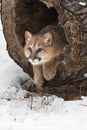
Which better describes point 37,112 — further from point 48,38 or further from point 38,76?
point 48,38

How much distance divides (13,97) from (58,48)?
2.86 feet

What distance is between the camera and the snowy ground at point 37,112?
5.25 meters

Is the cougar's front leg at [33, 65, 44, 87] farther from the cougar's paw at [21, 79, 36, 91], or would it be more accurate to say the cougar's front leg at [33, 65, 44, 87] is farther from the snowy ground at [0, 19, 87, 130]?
the snowy ground at [0, 19, 87, 130]

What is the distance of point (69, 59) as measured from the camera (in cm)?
556

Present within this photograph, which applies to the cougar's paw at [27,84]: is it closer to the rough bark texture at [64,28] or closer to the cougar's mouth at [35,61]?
the rough bark texture at [64,28]

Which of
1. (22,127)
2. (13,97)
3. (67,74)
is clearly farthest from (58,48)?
(22,127)

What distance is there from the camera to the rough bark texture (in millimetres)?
5238

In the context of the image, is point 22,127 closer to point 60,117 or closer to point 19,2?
point 60,117

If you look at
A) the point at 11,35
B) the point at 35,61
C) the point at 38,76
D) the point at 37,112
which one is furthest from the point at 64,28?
the point at 38,76

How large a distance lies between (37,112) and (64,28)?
1073 millimetres

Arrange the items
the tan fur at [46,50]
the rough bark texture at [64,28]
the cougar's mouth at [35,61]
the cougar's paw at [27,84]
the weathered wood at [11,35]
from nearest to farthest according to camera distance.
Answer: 1. the rough bark texture at [64,28]
2. the weathered wood at [11,35]
3. the cougar's mouth at [35,61]
4. the tan fur at [46,50]
5. the cougar's paw at [27,84]

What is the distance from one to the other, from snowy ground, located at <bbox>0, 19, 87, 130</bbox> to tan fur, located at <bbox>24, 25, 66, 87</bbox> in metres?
0.40

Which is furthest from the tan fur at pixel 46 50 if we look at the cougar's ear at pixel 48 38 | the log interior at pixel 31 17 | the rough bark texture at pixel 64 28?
the log interior at pixel 31 17

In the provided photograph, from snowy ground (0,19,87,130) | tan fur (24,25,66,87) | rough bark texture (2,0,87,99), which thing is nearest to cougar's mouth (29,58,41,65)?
tan fur (24,25,66,87)
